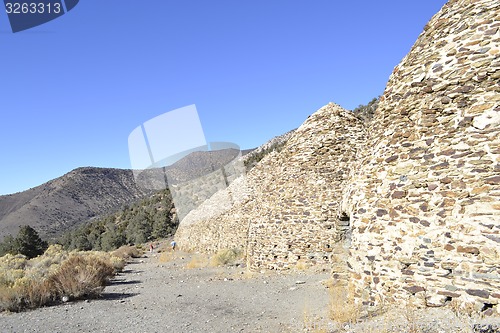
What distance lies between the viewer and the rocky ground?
17.0 feet

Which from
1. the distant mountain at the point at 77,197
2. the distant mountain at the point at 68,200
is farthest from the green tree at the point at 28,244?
the distant mountain at the point at 68,200

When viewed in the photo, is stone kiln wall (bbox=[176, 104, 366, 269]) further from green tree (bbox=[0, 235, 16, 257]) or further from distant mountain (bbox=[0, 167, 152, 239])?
distant mountain (bbox=[0, 167, 152, 239])

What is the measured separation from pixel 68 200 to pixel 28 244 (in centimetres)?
4252

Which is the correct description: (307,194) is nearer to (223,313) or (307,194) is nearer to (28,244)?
(223,313)

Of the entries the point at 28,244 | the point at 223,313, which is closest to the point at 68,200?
the point at 28,244

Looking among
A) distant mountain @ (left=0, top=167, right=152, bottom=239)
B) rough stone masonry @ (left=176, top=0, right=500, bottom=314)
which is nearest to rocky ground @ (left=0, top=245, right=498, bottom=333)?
rough stone masonry @ (left=176, top=0, right=500, bottom=314)

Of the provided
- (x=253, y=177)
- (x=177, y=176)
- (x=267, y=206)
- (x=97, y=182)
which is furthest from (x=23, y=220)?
(x=267, y=206)

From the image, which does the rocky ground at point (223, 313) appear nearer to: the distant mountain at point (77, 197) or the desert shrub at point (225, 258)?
the desert shrub at point (225, 258)

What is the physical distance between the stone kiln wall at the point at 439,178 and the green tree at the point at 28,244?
3422 centimetres

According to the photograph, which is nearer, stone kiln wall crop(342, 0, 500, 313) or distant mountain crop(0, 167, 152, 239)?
stone kiln wall crop(342, 0, 500, 313)

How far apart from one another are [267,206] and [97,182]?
75439 millimetres

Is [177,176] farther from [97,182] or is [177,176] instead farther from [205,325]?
[205,325]

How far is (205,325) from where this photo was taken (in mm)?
7266

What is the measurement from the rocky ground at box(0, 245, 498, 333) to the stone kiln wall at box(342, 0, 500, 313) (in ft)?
2.11
